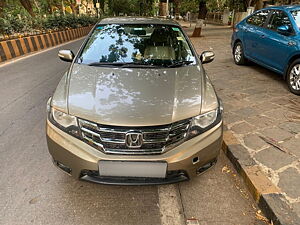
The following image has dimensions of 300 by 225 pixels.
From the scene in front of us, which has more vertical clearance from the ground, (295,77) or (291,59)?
(291,59)

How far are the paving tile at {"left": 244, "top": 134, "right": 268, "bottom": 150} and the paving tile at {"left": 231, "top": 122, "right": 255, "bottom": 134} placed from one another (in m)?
0.14

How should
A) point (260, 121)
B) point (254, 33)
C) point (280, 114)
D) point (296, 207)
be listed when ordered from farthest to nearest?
point (254, 33), point (280, 114), point (260, 121), point (296, 207)

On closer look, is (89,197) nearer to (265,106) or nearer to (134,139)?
(134,139)

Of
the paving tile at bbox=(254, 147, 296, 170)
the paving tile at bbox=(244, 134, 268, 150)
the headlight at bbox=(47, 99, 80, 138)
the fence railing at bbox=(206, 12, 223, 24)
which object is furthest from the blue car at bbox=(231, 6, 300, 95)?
the fence railing at bbox=(206, 12, 223, 24)

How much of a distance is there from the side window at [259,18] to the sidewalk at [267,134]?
1.34 m

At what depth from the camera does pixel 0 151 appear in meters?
3.22

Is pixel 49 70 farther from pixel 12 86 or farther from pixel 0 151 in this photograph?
pixel 0 151

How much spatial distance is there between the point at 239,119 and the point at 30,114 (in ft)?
11.1

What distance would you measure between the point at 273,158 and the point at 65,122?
7.48 feet

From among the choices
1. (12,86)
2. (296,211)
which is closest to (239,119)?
(296,211)

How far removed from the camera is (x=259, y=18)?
6391 millimetres

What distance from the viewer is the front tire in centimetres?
481

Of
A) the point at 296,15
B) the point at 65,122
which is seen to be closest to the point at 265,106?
the point at 296,15

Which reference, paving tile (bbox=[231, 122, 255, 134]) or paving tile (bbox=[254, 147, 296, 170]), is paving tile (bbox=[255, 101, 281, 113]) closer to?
paving tile (bbox=[231, 122, 255, 134])
